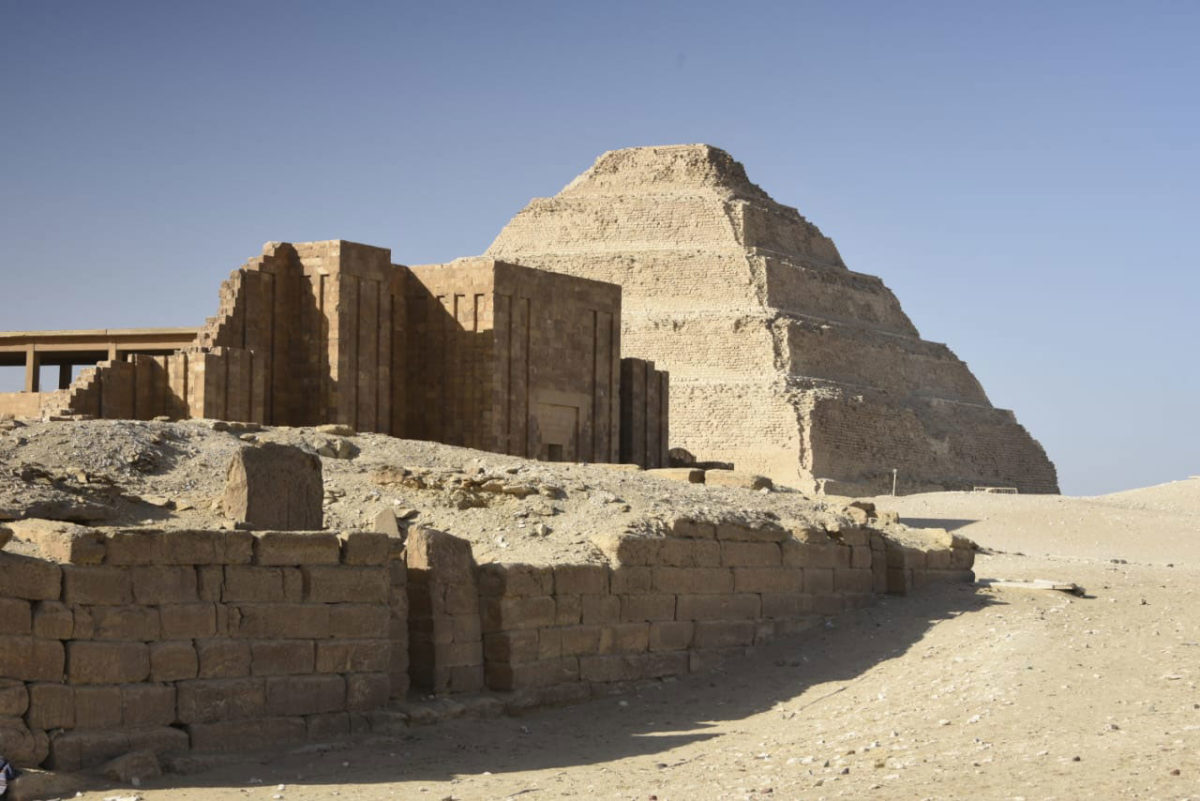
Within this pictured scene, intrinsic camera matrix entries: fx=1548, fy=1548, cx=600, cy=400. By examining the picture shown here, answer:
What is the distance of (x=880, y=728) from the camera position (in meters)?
10.2

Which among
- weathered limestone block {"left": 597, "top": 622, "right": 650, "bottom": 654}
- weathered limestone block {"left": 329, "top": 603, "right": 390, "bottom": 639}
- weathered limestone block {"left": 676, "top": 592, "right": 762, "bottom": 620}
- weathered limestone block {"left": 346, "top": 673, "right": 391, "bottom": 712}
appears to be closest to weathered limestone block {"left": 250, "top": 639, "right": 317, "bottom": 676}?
weathered limestone block {"left": 329, "top": 603, "right": 390, "bottom": 639}

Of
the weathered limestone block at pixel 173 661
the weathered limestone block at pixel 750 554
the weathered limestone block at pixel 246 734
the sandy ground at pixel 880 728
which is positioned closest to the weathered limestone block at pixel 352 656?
the weathered limestone block at pixel 246 734

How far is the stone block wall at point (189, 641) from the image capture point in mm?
8469

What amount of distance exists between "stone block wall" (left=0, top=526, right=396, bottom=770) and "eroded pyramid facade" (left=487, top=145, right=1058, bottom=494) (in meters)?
45.5

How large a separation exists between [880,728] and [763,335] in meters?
54.2

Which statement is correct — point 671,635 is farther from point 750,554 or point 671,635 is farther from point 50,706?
point 50,706

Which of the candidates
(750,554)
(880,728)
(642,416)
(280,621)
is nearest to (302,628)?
(280,621)

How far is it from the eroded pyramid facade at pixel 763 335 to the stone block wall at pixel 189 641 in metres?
45.5

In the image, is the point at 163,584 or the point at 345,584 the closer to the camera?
the point at 163,584

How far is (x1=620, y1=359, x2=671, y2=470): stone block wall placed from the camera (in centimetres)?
3086

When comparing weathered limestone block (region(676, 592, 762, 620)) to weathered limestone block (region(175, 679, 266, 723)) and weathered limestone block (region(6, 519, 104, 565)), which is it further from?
weathered limestone block (region(6, 519, 104, 565))

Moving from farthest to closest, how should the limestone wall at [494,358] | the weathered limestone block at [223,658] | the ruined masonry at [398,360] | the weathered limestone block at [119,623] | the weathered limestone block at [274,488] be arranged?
1. the limestone wall at [494,358]
2. the ruined masonry at [398,360]
3. the weathered limestone block at [274,488]
4. the weathered limestone block at [223,658]
5. the weathered limestone block at [119,623]

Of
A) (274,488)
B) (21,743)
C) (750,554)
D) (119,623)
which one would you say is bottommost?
(21,743)

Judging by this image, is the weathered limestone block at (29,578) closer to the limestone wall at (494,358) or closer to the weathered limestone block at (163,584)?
the weathered limestone block at (163,584)
